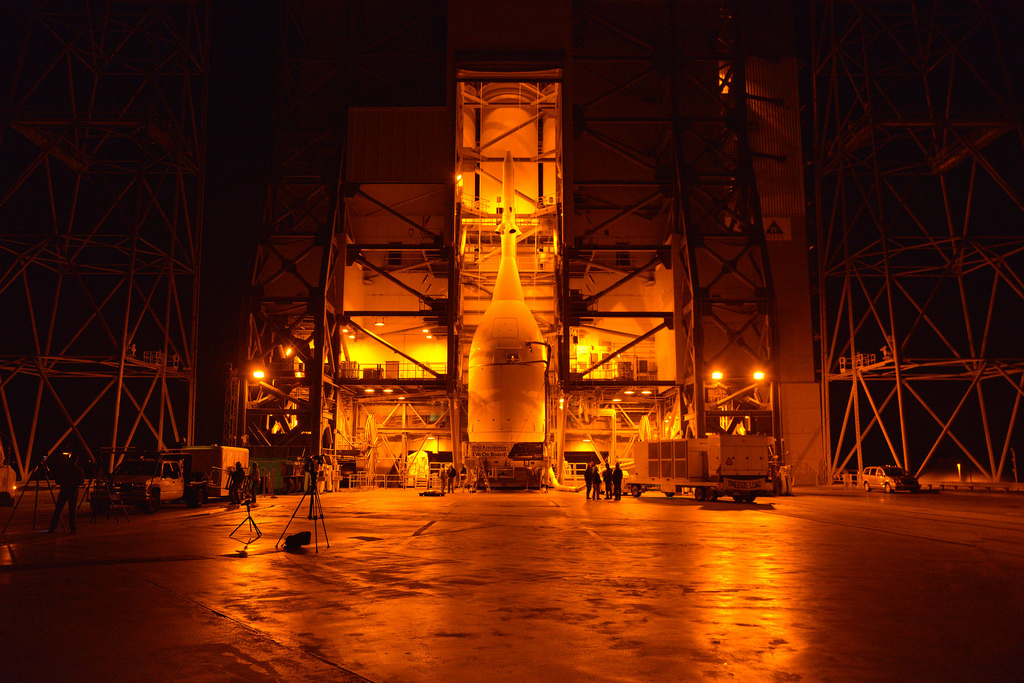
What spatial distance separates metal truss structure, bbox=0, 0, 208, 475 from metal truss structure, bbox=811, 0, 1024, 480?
36607mm

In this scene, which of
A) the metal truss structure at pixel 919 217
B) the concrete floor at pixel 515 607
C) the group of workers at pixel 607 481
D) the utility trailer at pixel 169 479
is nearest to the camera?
the concrete floor at pixel 515 607

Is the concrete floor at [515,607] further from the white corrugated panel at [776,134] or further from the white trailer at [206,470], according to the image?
the white corrugated panel at [776,134]

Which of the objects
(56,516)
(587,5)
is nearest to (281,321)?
(587,5)

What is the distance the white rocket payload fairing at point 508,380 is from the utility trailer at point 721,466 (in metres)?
8.56

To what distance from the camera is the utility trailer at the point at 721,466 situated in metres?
30.3

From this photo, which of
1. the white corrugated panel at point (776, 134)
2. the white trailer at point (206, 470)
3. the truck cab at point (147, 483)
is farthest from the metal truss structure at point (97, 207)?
the white corrugated panel at point (776, 134)

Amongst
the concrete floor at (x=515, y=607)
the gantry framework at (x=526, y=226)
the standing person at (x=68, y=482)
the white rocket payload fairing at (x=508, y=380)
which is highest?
the gantry framework at (x=526, y=226)

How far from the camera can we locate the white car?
1576 inches

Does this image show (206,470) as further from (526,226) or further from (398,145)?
(526,226)

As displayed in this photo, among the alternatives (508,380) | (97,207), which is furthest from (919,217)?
(97,207)

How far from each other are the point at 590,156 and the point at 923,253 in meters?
30.3

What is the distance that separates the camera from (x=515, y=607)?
336 inches

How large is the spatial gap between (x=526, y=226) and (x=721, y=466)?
2306cm

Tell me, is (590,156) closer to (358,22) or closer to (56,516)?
(358,22)
